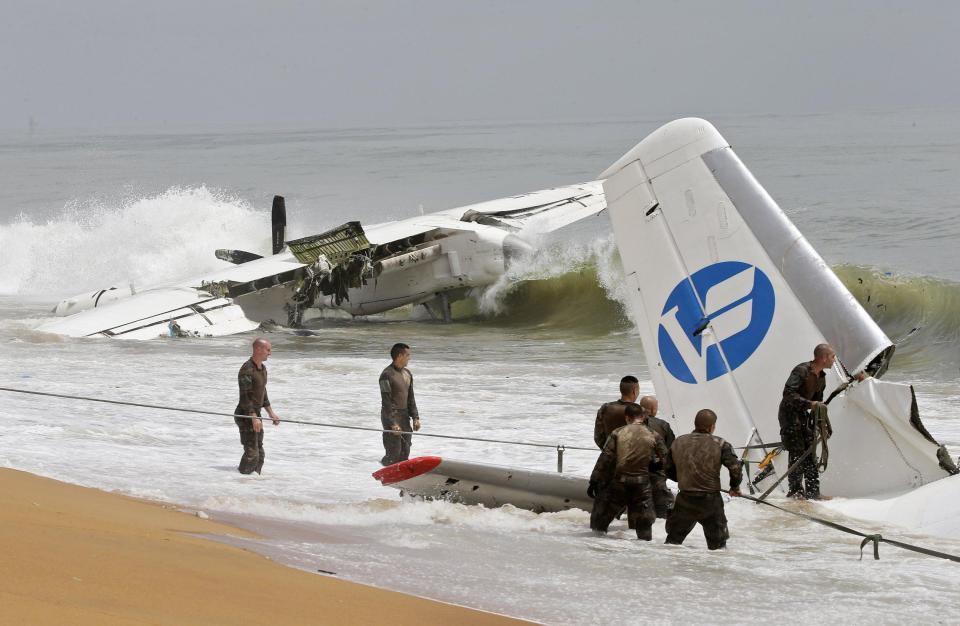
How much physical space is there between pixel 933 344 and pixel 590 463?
9580 millimetres

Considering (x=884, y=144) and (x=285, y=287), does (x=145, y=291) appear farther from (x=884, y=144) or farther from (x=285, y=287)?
(x=884, y=144)

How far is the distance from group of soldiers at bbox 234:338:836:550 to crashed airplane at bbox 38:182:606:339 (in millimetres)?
14714

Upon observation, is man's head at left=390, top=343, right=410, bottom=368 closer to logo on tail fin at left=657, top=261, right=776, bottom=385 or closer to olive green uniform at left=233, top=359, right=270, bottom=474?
olive green uniform at left=233, top=359, right=270, bottom=474

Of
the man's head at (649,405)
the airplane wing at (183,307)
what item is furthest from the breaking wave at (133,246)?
the man's head at (649,405)

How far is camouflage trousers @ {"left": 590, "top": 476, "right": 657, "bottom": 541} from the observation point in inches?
272

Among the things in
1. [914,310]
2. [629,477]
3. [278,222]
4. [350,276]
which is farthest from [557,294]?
[629,477]

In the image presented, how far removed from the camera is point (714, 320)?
7.46m

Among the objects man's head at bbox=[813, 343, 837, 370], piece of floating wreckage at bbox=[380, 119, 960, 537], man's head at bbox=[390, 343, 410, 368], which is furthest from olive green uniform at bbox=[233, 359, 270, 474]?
man's head at bbox=[813, 343, 837, 370]

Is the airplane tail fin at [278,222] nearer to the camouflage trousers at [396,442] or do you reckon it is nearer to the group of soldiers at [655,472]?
the camouflage trousers at [396,442]

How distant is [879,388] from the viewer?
21.2 feet

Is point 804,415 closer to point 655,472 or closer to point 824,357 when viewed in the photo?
point 824,357

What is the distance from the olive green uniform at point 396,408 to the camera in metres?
9.94

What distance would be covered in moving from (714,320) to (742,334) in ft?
0.77

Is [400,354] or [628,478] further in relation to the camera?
[400,354]
